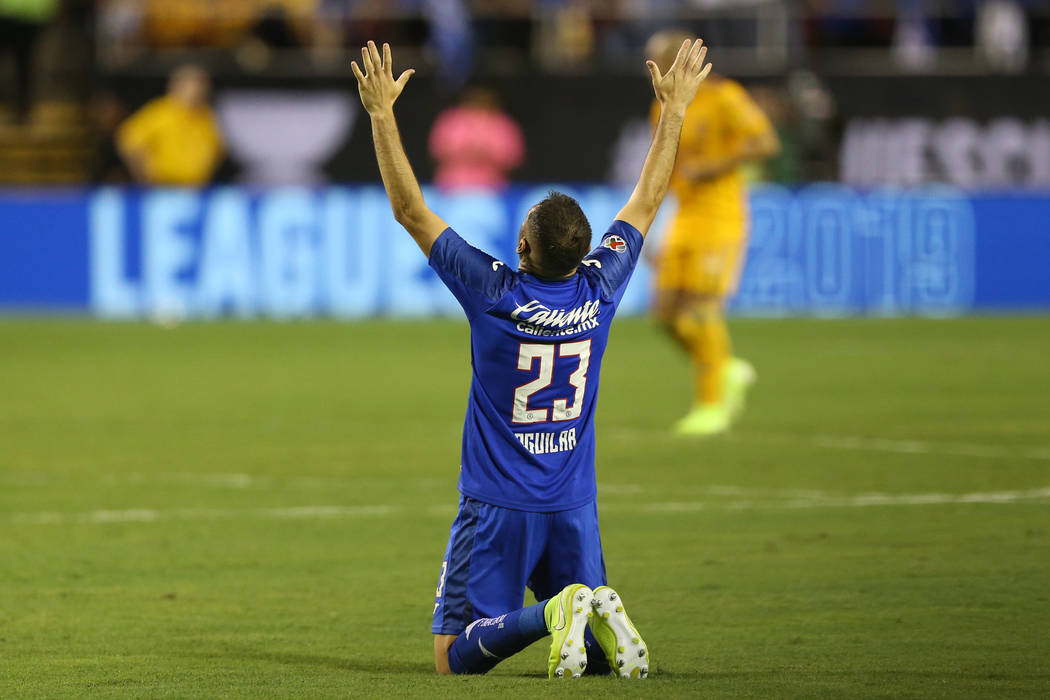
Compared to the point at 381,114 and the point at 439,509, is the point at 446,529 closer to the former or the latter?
the point at 439,509

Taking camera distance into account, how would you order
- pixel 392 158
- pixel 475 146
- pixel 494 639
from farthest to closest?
pixel 475 146 < pixel 392 158 < pixel 494 639

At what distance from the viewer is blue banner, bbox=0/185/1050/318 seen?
21188mm

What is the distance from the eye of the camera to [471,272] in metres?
5.53

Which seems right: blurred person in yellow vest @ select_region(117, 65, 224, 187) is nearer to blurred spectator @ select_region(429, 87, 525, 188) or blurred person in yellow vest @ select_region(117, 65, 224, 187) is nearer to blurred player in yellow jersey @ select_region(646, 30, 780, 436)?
blurred spectator @ select_region(429, 87, 525, 188)

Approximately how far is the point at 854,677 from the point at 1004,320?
52.7 ft

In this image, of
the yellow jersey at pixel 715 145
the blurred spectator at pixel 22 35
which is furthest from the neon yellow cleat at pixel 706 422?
the blurred spectator at pixel 22 35

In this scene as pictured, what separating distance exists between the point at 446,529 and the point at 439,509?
54 cm

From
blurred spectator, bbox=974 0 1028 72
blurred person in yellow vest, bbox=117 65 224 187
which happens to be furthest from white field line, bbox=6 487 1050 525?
blurred spectator, bbox=974 0 1028 72

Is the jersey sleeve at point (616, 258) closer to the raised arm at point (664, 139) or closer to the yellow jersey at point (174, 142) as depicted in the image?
the raised arm at point (664, 139)

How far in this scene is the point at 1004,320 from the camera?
2091 cm

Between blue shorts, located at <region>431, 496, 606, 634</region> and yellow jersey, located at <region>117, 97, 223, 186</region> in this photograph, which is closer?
blue shorts, located at <region>431, 496, 606, 634</region>

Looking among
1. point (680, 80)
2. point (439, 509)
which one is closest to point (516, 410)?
point (680, 80)

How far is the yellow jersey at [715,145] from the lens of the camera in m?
12.2

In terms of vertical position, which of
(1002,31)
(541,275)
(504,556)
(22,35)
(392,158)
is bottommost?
(504,556)
